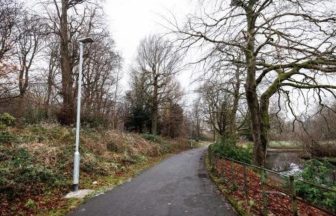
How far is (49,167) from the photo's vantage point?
37.1ft

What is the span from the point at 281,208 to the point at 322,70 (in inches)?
215

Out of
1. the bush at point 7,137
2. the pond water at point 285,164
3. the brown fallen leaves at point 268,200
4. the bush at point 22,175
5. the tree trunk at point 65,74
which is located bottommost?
the pond water at point 285,164

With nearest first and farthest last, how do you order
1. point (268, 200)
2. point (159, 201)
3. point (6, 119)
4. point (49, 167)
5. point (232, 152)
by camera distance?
point (268, 200)
point (159, 201)
point (49, 167)
point (6, 119)
point (232, 152)

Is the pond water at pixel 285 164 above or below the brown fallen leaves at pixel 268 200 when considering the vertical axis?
below

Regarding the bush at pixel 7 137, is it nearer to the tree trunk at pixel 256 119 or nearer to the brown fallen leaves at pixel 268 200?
the brown fallen leaves at pixel 268 200

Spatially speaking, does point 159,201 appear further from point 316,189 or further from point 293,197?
point 316,189

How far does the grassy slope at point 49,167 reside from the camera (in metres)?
8.59

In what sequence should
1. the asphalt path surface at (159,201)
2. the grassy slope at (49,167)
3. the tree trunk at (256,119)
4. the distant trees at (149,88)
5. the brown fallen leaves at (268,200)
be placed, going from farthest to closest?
the distant trees at (149,88)
the tree trunk at (256,119)
the grassy slope at (49,167)
the asphalt path surface at (159,201)
the brown fallen leaves at (268,200)

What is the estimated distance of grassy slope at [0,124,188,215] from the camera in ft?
28.2

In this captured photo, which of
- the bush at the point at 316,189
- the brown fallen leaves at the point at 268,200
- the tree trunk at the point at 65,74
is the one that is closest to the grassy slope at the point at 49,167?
the tree trunk at the point at 65,74

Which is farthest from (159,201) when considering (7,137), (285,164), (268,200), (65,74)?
(285,164)

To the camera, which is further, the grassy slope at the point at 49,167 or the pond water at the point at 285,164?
the pond water at the point at 285,164

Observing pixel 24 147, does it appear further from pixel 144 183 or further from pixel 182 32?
pixel 182 32

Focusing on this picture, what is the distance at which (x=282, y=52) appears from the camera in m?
10.0
